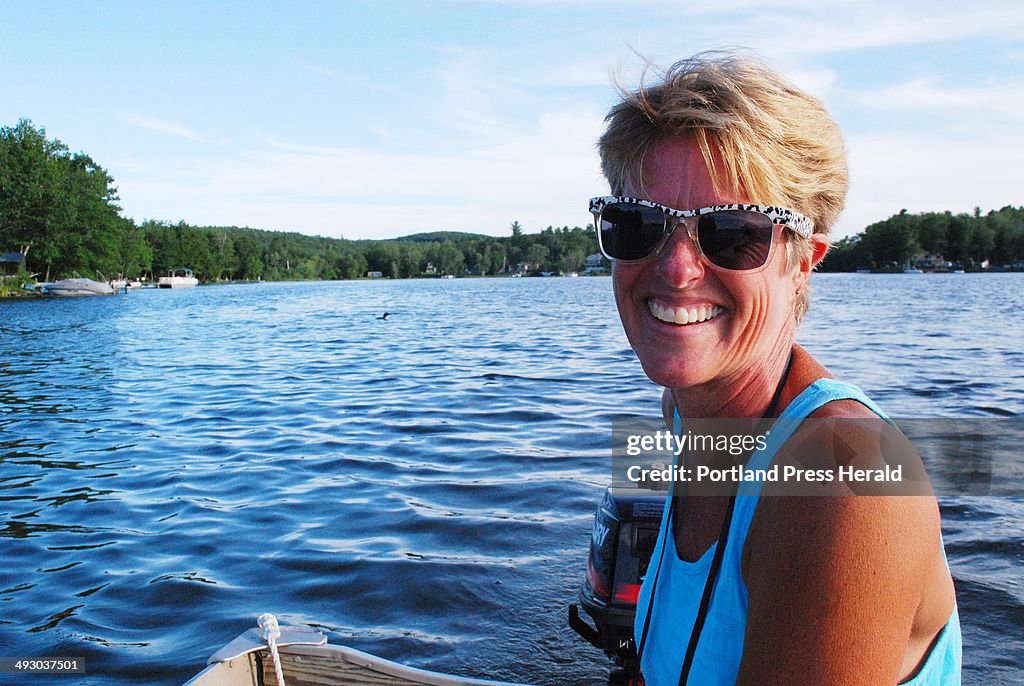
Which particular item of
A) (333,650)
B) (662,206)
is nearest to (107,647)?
(333,650)

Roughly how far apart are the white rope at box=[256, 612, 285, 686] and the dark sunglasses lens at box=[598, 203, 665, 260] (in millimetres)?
2165

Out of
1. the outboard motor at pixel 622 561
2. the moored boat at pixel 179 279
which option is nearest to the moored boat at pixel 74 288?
the moored boat at pixel 179 279

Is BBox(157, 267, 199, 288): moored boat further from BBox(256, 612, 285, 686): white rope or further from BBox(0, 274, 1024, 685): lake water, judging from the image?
BBox(256, 612, 285, 686): white rope

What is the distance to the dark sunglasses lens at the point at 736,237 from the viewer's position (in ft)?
5.44

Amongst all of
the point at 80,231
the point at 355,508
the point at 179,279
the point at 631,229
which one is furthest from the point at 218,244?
the point at 631,229

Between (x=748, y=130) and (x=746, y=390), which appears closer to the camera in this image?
(x=748, y=130)

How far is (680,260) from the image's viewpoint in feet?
5.85

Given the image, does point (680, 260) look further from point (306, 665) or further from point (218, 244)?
point (218, 244)

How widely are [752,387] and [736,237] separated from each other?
1.19 feet

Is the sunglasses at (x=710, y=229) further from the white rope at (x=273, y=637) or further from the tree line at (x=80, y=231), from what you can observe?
the tree line at (x=80, y=231)

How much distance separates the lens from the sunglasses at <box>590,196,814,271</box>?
5.45 feet

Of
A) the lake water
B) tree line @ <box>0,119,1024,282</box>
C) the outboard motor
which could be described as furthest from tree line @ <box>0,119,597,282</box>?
the outboard motor

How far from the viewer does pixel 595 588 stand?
3492 millimetres

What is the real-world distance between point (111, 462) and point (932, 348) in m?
20.2
